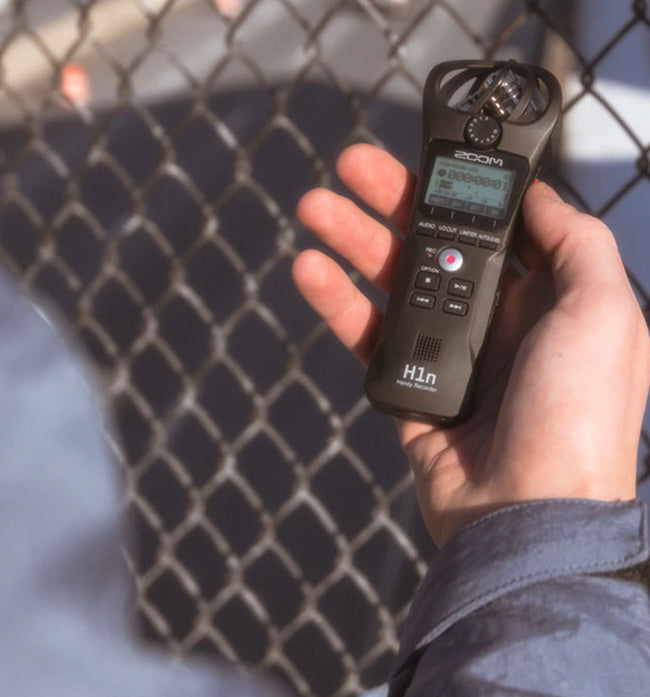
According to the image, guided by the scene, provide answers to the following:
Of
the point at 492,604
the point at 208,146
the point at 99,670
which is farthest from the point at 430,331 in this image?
the point at 208,146

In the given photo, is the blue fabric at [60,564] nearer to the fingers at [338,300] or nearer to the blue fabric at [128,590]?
the blue fabric at [128,590]

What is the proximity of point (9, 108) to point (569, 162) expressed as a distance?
165 inches

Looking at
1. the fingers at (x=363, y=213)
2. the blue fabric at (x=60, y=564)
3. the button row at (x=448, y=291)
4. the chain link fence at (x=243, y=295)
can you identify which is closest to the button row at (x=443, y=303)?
the button row at (x=448, y=291)

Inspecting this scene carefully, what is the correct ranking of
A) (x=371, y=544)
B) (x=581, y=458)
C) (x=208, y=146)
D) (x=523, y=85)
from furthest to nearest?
(x=208, y=146), (x=371, y=544), (x=523, y=85), (x=581, y=458)

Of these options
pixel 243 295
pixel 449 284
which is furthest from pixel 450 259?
pixel 243 295

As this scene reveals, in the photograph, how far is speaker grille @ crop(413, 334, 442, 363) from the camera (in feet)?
4.48

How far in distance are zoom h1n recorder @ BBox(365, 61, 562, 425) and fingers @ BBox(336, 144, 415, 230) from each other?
4 cm

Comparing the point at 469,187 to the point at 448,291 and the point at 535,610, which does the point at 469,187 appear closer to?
the point at 448,291

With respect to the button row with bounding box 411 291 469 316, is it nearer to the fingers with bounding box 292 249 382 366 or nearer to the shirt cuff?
the fingers with bounding box 292 249 382 366

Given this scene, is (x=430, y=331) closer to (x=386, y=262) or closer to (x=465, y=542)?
(x=386, y=262)

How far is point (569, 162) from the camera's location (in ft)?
15.3

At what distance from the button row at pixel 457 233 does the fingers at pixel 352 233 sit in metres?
0.07

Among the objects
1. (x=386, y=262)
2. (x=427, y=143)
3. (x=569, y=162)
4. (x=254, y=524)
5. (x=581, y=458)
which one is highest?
(x=427, y=143)

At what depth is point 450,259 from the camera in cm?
139
